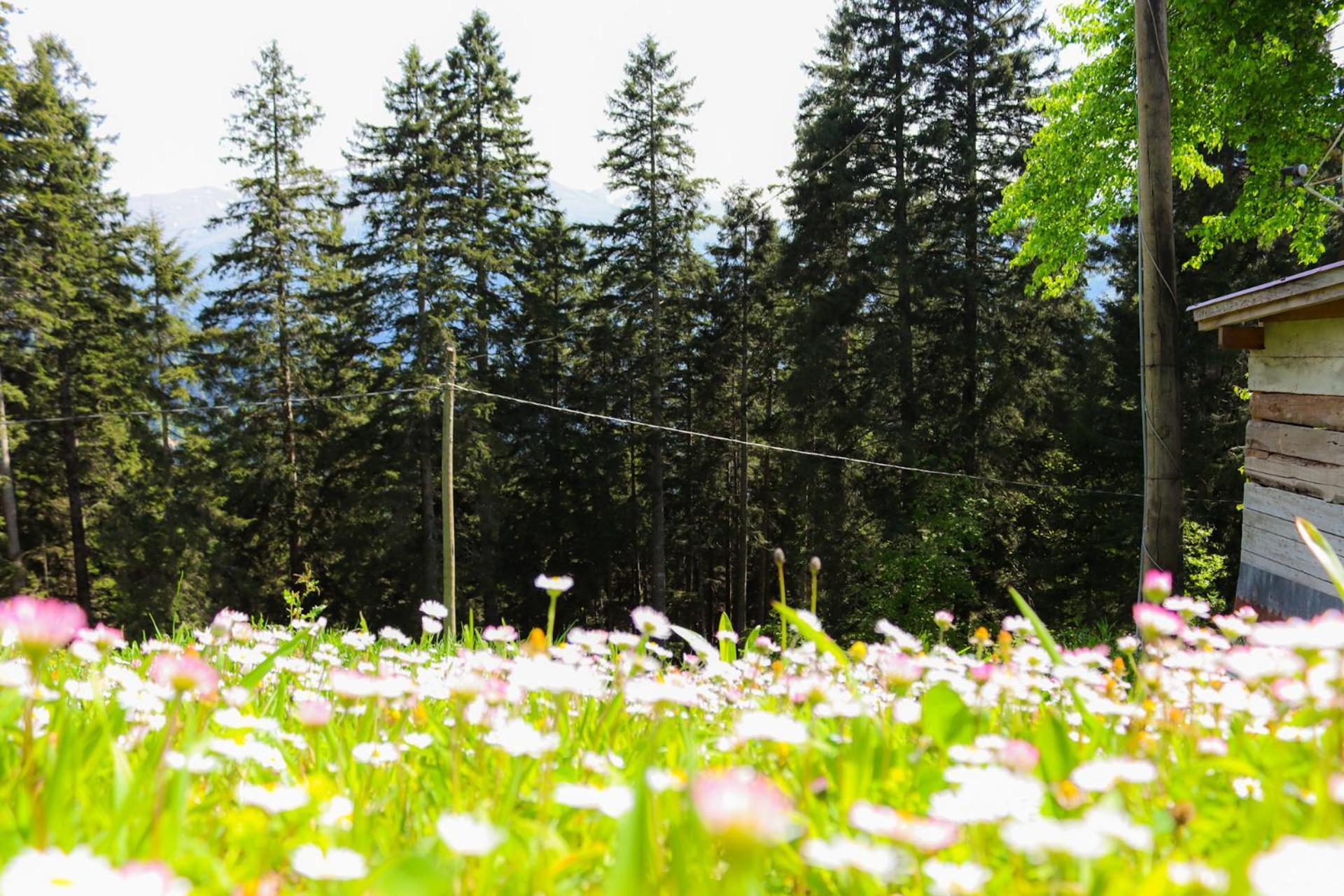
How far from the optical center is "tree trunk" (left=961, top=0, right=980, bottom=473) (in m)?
16.8

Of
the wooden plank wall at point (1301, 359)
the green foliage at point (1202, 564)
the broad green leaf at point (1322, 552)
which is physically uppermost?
the wooden plank wall at point (1301, 359)

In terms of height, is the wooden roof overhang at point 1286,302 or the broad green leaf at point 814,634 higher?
the wooden roof overhang at point 1286,302

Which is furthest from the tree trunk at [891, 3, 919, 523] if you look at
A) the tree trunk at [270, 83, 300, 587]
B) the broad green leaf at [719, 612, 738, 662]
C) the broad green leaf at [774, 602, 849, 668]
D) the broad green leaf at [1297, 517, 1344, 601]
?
the broad green leaf at [774, 602, 849, 668]

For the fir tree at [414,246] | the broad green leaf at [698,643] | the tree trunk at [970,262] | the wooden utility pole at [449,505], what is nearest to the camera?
the broad green leaf at [698,643]

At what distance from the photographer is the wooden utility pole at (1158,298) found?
559cm

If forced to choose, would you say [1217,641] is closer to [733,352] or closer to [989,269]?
[989,269]

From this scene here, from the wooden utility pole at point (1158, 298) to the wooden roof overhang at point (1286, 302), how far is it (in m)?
0.28

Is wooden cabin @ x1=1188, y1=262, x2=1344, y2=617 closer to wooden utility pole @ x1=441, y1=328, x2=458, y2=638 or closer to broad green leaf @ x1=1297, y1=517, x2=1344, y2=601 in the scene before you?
broad green leaf @ x1=1297, y1=517, x2=1344, y2=601

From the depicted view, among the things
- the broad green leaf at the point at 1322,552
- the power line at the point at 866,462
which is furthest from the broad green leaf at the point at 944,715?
the power line at the point at 866,462

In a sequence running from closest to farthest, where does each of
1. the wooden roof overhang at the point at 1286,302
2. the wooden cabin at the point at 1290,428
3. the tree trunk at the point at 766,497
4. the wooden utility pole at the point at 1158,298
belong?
the wooden roof overhang at the point at 1286,302 → the wooden cabin at the point at 1290,428 → the wooden utility pole at the point at 1158,298 → the tree trunk at the point at 766,497

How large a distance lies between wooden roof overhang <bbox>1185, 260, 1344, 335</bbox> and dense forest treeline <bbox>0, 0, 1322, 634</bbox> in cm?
898

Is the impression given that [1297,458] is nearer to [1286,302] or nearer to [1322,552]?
[1286,302]

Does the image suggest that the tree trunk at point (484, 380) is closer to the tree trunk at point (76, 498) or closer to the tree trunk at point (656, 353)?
the tree trunk at point (656, 353)

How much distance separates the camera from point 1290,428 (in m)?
5.33
